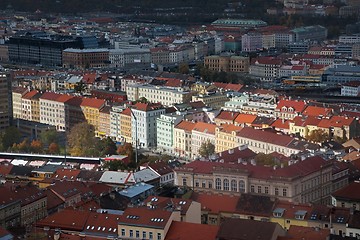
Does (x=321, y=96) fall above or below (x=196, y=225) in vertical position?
below

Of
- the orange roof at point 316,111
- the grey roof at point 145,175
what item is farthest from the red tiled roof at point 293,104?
the grey roof at point 145,175

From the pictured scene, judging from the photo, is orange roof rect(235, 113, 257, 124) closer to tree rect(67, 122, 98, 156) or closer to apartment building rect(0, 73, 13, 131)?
tree rect(67, 122, 98, 156)

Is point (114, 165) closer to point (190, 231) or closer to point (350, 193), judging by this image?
point (350, 193)

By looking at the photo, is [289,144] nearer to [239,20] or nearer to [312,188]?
[312,188]

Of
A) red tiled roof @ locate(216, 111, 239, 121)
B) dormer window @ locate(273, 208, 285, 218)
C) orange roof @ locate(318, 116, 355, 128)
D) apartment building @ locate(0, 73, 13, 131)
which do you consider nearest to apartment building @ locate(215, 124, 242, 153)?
red tiled roof @ locate(216, 111, 239, 121)

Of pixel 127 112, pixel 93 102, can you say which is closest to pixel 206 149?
pixel 127 112

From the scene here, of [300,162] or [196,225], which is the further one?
[300,162]

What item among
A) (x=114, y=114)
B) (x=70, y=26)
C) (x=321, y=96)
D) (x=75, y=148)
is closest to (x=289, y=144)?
(x=75, y=148)
